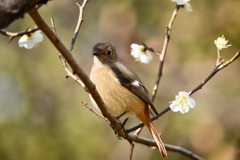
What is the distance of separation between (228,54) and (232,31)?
413 mm

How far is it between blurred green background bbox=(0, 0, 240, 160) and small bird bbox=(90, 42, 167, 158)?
6.94 ft

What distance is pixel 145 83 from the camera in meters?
6.86

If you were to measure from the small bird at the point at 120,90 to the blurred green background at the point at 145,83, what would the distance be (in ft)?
6.94

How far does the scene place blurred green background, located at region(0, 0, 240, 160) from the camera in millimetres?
5930

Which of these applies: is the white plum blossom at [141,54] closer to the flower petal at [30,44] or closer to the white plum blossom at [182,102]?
the white plum blossom at [182,102]

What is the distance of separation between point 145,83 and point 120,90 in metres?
3.09

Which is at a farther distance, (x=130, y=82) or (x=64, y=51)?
(x=130, y=82)

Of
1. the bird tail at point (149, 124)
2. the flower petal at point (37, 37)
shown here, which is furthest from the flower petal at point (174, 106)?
the flower petal at point (37, 37)

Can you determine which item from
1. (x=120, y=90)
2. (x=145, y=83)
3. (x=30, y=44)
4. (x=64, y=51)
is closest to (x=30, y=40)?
(x=30, y=44)

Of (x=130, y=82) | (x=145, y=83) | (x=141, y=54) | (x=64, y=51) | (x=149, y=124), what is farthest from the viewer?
(x=145, y=83)

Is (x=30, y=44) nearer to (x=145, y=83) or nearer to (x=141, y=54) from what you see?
(x=141, y=54)

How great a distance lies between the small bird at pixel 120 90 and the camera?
12.2ft

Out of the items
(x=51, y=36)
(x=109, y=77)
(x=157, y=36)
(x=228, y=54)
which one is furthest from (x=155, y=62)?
(x=51, y=36)

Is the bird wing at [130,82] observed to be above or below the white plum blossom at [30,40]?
below
